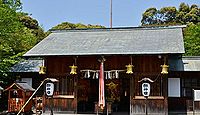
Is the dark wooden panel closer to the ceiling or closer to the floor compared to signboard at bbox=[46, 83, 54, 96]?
closer to the floor

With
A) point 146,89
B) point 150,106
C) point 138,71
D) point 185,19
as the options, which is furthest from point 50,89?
point 185,19

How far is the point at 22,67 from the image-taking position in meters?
20.3

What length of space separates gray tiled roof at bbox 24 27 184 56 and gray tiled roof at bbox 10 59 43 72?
94.9 inches

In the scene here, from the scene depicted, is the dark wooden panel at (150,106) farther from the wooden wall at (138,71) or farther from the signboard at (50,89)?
the signboard at (50,89)

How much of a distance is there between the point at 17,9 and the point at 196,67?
1287 cm

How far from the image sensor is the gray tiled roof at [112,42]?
49.4 ft

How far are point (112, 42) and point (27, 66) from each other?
686 cm

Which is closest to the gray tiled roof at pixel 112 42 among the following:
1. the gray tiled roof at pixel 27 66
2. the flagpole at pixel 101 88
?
the flagpole at pixel 101 88

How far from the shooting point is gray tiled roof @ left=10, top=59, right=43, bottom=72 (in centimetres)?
1980

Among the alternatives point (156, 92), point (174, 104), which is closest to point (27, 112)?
point (156, 92)

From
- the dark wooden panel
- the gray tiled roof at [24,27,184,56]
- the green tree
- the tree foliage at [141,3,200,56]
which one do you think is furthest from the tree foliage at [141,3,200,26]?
the dark wooden panel

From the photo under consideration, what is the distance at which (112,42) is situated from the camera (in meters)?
17.1

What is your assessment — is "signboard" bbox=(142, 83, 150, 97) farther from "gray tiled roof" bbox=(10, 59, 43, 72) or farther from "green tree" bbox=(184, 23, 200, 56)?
"green tree" bbox=(184, 23, 200, 56)

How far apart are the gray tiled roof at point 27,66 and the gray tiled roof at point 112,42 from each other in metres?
2.41
